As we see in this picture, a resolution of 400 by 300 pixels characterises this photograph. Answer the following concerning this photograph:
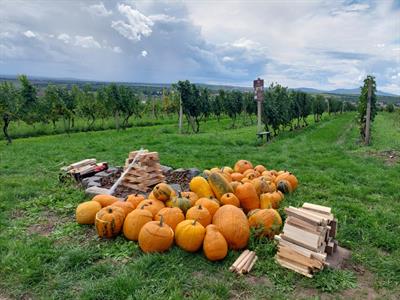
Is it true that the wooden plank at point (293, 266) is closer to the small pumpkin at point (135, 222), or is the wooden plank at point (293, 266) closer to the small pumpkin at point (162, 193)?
the small pumpkin at point (135, 222)

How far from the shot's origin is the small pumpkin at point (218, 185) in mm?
5160

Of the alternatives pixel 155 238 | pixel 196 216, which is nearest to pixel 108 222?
pixel 155 238

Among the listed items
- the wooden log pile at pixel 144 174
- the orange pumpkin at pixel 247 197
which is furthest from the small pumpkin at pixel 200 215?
the wooden log pile at pixel 144 174

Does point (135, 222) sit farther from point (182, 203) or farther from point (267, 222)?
point (267, 222)

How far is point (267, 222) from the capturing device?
4.42m

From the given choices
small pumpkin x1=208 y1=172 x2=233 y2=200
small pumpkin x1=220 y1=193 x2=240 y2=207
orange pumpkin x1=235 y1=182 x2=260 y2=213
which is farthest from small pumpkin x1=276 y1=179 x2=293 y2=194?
small pumpkin x1=220 y1=193 x2=240 y2=207

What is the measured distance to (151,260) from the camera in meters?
3.78

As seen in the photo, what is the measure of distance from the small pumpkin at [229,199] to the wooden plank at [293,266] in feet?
3.86

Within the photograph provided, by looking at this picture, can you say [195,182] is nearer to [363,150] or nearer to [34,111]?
[363,150]

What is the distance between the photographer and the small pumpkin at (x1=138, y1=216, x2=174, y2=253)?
4.00 m

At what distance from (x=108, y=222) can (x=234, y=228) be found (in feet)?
5.78

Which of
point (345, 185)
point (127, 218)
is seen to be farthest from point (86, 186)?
point (345, 185)

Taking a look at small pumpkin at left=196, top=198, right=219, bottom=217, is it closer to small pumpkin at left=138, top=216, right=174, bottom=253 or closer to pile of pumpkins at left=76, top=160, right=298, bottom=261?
pile of pumpkins at left=76, top=160, right=298, bottom=261

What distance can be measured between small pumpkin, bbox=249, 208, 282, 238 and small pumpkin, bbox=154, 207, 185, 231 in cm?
102
